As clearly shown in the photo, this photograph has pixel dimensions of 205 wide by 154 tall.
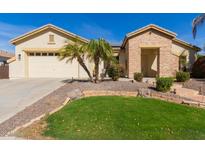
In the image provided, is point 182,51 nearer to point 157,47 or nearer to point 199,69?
point 199,69

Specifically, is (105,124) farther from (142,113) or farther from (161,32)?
(161,32)

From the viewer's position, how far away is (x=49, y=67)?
65.9 feet

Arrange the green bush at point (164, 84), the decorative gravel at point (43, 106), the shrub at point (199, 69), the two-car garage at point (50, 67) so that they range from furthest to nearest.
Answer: the two-car garage at point (50, 67), the shrub at point (199, 69), the green bush at point (164, 84), the decorative gravel at point (43, 106)

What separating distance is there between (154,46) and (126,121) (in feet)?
41.2

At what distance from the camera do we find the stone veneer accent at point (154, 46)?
17391 millimetres

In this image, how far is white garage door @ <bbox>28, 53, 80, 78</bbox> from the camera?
19.9m

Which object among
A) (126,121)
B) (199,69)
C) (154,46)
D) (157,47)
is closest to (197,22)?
(157,47)

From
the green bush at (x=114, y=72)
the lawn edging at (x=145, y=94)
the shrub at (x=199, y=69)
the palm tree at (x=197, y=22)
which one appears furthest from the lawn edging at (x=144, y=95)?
the palm tree at (x=197, y=22)

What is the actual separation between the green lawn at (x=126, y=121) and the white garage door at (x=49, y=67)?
1177cm

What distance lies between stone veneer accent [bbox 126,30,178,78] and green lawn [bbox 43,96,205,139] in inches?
370

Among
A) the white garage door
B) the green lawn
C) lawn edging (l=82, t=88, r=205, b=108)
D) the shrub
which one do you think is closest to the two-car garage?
the white garage door

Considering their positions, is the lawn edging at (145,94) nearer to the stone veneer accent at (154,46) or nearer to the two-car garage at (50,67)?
the stone veneer accent at (154,46)

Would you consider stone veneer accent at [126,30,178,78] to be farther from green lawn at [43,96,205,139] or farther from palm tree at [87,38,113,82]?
green lawn at [43,96,205,139]
